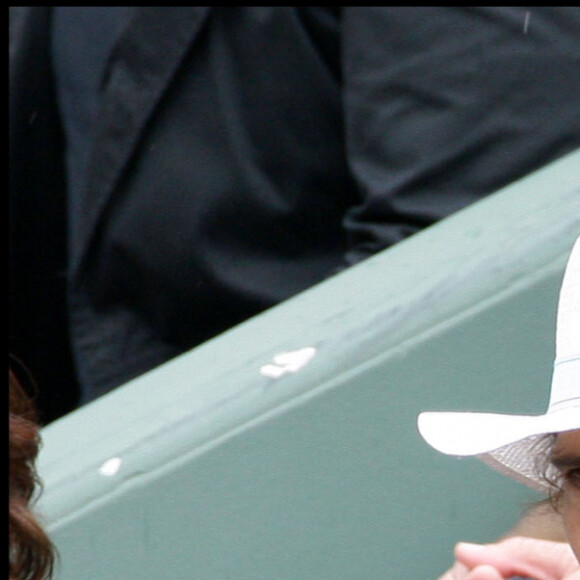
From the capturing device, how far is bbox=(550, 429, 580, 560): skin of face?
1.30 metres

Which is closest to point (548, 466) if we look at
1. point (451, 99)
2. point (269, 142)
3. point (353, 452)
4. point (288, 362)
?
point (353, 452)

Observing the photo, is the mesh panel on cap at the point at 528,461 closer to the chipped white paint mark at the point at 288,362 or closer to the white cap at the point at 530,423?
the white cap at the point at 530,423

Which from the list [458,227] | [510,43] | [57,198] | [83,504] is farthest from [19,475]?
[57,198]

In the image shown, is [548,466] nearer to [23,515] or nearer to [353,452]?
[353,452]

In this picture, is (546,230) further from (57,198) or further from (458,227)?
(57,198)

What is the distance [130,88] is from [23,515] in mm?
856

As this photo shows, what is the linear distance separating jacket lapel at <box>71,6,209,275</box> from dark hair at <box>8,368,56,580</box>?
0.70 metres

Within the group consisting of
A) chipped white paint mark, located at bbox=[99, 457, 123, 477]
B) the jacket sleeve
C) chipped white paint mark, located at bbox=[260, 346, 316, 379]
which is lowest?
chipped white paint mark, located at bbox=[99, 457, 123, 477]

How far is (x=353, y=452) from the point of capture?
1.64 metres

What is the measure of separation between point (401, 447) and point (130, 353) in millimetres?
556

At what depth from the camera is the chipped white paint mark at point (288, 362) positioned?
169cm

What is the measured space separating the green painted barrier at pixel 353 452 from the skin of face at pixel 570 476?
25 centimetres

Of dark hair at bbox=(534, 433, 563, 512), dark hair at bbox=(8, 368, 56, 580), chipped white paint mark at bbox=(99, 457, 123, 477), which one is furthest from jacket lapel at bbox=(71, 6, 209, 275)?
dark hair at bbox=(534, 433, 563, 512)

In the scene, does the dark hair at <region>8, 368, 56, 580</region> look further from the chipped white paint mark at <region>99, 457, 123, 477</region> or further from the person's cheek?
the person's cheek
